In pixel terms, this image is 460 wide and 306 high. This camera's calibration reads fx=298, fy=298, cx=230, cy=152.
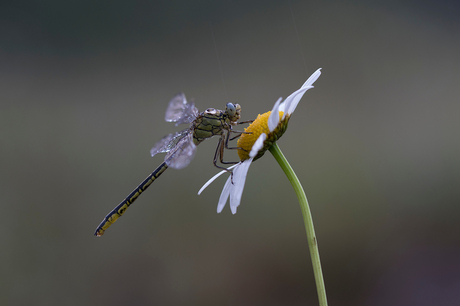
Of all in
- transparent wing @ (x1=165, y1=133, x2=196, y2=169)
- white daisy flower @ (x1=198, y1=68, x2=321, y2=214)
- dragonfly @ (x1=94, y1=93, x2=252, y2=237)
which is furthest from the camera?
dragonfly @ (x1=94, y1=93, x2=252, y2=237)

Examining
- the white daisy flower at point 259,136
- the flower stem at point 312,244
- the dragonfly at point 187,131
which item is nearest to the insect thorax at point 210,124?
the dragonfly at point 187,131

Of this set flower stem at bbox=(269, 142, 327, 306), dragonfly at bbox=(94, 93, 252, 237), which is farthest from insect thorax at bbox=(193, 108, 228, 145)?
flower stem at bbox=(269, 142, 327, 306)

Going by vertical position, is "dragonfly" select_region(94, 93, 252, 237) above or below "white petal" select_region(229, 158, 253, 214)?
above

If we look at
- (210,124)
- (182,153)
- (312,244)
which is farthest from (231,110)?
→ (312,244)

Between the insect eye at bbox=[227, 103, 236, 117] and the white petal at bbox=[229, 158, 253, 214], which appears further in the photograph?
the insect eye at bbox=[227, 103, 236, 117]

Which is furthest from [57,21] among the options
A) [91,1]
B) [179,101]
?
[179,101]

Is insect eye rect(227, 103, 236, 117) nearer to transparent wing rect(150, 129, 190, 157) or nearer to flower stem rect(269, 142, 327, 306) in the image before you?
transparent wing rect(150, 129, 190, 157)

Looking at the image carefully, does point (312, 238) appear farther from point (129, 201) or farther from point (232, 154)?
point (232, 154)

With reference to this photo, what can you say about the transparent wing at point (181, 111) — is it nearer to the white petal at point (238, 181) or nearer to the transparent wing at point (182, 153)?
the transparent wing at point (182, 153)
